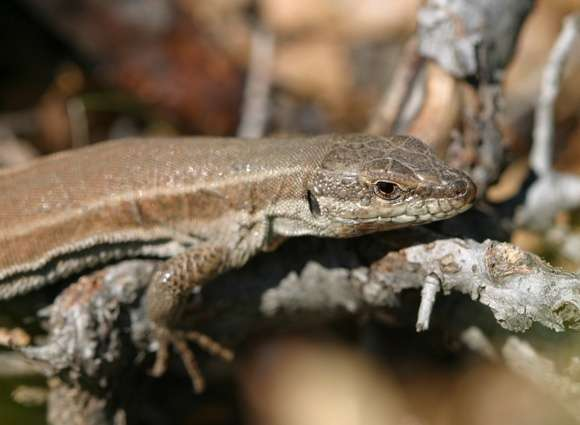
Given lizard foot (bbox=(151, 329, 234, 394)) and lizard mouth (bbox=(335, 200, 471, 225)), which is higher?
lizard mouth (bbox=(335, 200, 471, 225))

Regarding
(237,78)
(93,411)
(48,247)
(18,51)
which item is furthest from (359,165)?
(18,51)

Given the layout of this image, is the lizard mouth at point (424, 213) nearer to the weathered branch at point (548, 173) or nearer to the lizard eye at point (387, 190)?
the lizard eye at point (387, 190)

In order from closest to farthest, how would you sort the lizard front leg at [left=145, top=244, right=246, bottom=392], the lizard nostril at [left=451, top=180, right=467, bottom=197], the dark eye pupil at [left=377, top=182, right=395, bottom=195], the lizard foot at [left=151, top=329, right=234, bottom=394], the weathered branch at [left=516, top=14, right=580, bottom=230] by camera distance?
the lizard nostril at [left=451, top=180, right=467, bottom=197], the dark eye pupil at [left=377, top=182, right=395, bottom=195], the lizard front leg at [left=145, top=244, right=246, bottom=392], the lizard foot at [left=151, top=329, right=234, bottom=394], the weathered branch at [left=516, top=14, right=580, bottom=230]

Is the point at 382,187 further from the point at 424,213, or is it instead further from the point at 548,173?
the point at 548,173

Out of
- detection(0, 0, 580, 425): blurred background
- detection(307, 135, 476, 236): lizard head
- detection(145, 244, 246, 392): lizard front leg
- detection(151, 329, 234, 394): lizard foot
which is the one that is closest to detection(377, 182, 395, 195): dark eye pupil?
detection(307, 135, 476, 236): lizard head

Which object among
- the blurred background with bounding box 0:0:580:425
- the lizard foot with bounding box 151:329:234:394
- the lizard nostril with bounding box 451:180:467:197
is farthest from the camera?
the blurred background with bounding box 0:0:580:425

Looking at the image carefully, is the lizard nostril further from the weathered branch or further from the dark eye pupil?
the weathered branch
